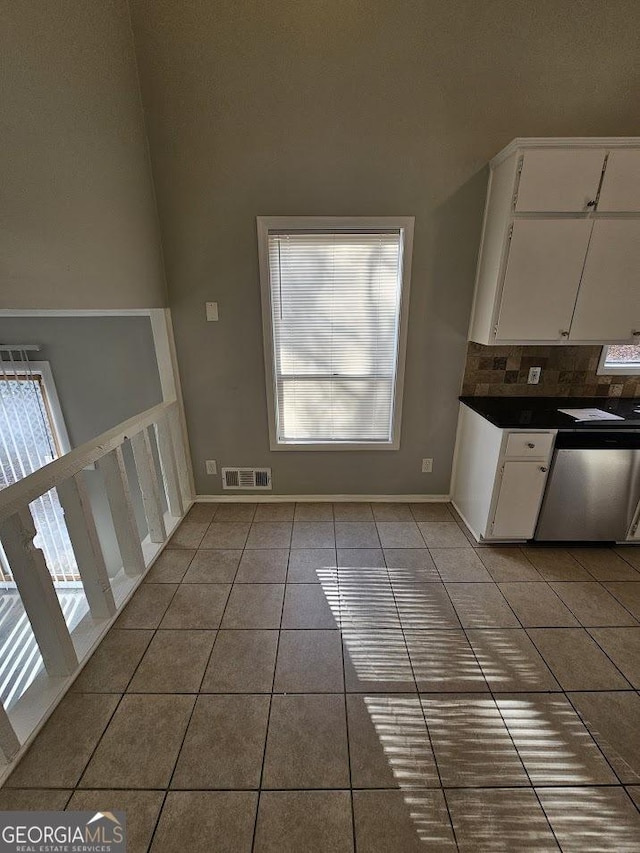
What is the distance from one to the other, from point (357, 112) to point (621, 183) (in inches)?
60.2

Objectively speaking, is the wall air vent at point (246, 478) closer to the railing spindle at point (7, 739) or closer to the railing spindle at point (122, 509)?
the railing spindle at point (122, 509)

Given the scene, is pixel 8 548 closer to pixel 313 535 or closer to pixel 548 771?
pixel 313 535

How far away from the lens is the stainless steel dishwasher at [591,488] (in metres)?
2.10

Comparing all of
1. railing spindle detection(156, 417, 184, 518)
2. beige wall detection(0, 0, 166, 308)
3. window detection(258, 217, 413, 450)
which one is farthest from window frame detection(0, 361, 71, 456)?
window detection(258, 217, 413, 450)

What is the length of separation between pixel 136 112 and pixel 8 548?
238 centimetres

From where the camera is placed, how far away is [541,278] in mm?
2092

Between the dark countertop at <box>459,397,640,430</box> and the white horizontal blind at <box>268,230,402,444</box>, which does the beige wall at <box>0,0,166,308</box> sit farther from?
the dark countertop at <box>459,397,640,430</box>

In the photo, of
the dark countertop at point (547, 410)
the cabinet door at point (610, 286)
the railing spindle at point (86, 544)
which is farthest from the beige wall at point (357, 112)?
the railing spindle at point (86, 544)

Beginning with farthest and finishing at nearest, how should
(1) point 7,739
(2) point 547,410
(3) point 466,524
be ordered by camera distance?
(3) point 466,524 → (2) point 547,410 → (1) point 7,739

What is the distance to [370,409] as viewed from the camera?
106 inches

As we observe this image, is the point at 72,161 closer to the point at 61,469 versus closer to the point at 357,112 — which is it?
the point at 61,469

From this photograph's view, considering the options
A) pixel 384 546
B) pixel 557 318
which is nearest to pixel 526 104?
pixel 557 318

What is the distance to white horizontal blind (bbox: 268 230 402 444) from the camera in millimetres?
2340

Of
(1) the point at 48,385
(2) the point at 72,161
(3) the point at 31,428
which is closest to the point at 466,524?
(2) the point at 72,161
